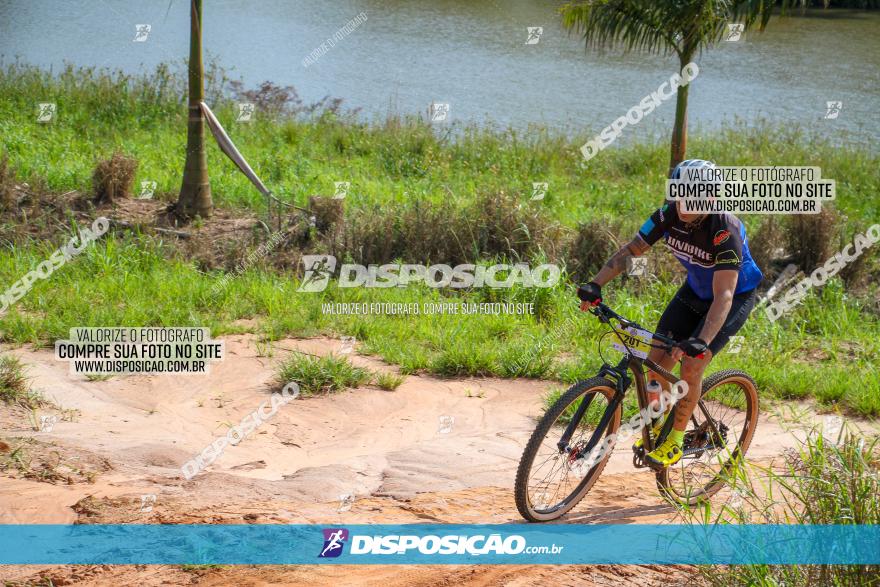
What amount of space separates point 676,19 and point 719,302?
678 cm

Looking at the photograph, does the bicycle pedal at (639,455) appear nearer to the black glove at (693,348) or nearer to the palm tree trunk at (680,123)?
the black glove at (693,348)

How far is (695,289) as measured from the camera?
223 inches

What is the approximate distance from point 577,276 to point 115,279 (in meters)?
4.84

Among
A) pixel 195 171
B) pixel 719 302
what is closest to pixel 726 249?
pixel 719 302

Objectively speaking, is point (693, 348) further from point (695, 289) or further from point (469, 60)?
point (469, 60)

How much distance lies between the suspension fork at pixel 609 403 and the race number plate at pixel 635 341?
0.09 metres

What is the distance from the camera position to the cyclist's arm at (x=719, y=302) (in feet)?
17.1

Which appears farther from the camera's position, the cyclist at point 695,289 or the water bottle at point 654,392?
the water bottle at point 654,392

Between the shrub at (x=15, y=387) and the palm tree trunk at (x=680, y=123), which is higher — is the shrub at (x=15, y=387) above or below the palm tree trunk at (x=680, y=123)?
below

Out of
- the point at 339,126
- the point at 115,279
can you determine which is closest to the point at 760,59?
the point at 339,126

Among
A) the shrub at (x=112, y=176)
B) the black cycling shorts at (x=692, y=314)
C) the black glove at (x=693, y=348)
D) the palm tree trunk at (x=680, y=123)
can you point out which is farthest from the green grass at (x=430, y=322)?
the black glove at (x=693, y=348)

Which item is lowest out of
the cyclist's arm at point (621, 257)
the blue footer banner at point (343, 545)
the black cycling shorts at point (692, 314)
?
the blue footer banner at point (343, 545)

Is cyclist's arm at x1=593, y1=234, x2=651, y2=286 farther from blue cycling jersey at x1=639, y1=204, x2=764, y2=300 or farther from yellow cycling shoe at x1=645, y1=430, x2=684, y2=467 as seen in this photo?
yellow cycling shoe at x1=645, y1=430, x2=684, y2=467

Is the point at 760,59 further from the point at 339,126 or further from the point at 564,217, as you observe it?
the point at 564,217
